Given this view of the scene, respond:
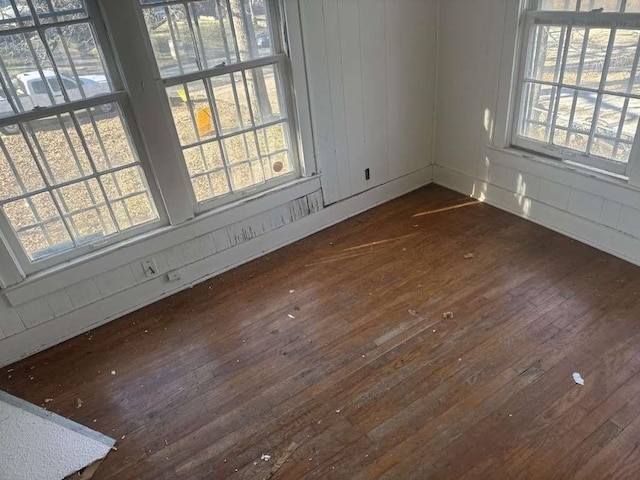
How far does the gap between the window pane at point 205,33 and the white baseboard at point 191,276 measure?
4.03 ft

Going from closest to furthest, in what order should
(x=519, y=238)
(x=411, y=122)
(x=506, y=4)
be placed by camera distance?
1. (x=506, y=4)
2. (x=519, y=238)
3. (x=411, y=122)

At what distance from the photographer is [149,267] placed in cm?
297

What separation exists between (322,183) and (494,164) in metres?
1.34

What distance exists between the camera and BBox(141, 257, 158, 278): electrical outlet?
2.95 metres

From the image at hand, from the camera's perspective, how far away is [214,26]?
2.72m

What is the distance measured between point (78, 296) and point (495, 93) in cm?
312

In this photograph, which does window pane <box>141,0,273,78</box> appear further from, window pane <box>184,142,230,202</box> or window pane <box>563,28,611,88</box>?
window pane <box>563,28,611,88</box>

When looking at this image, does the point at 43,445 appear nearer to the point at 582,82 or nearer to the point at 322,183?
the point at 322,183

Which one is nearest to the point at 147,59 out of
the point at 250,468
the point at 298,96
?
the point at 298,96

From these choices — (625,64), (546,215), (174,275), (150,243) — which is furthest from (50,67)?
(546,215)

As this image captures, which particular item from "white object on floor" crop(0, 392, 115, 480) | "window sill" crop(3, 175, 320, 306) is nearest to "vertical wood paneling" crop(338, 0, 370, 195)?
"window sill" crop(3, 175, 320, 306)

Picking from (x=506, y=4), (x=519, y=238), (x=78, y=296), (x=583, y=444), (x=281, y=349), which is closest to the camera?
(x=583, y=444)

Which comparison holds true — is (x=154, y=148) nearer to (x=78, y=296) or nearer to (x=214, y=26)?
(x=214, y=26)

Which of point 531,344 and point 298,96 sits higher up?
point 298,96
